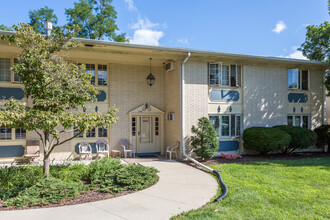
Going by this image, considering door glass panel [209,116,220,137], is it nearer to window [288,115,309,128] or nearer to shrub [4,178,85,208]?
window [288,115,309,128]

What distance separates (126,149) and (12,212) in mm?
7546

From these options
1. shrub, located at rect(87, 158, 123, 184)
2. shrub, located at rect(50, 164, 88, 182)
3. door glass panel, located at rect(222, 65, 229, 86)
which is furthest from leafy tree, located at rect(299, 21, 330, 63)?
shrub, located at rect(50, 164, 88, 182)

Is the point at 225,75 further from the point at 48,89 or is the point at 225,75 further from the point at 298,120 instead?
the point at 48,89

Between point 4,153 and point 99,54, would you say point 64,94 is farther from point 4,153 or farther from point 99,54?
point 4,153

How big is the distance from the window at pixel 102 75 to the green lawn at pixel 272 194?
682 centimetres

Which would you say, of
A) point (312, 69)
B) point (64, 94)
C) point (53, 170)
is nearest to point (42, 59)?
point (64, 94)

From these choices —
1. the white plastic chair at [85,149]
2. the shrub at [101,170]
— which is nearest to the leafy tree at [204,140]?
the shrub at [101,170]

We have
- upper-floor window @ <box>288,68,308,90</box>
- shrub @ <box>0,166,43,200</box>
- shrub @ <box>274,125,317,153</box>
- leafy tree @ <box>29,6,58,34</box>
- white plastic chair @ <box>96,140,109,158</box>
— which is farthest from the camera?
leafy tree @ <box>29,6,58,34</box>

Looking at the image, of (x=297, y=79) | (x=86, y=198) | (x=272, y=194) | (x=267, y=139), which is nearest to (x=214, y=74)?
(x=267, y=139)

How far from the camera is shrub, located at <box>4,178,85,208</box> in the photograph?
18.4 feet

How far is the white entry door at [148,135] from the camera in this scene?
1325 cm

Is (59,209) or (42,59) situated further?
(42,59)

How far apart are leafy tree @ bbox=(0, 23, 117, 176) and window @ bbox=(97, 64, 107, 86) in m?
5.27

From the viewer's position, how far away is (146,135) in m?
13.4
